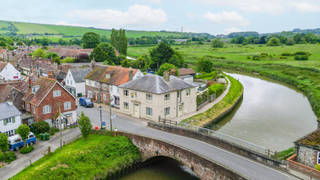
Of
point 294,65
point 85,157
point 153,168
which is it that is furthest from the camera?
point 294,65

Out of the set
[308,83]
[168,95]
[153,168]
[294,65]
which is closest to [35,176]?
[153,168]

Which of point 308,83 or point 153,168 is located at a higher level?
point 308,83

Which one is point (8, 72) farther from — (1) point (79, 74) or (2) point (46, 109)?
(2) point (46, 109)

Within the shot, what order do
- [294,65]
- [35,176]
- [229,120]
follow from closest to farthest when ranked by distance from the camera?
[35,176] < [229,120] < [294,65]

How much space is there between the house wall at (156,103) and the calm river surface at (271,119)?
630cm

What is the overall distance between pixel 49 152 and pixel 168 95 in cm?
1778

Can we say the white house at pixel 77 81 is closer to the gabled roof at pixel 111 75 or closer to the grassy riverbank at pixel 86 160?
the gabled roof at pixel 111 75

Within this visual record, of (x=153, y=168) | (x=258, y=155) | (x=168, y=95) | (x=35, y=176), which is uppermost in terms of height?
(x=168, y=95)

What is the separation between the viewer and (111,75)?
1843 inches

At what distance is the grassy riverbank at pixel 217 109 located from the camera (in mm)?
37912

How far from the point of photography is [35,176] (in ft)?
70.0

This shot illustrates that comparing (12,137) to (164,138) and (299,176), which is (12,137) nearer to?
(164,138)

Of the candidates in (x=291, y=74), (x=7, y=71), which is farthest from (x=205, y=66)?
(x=7, y=71)

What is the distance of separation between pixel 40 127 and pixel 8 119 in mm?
3708
